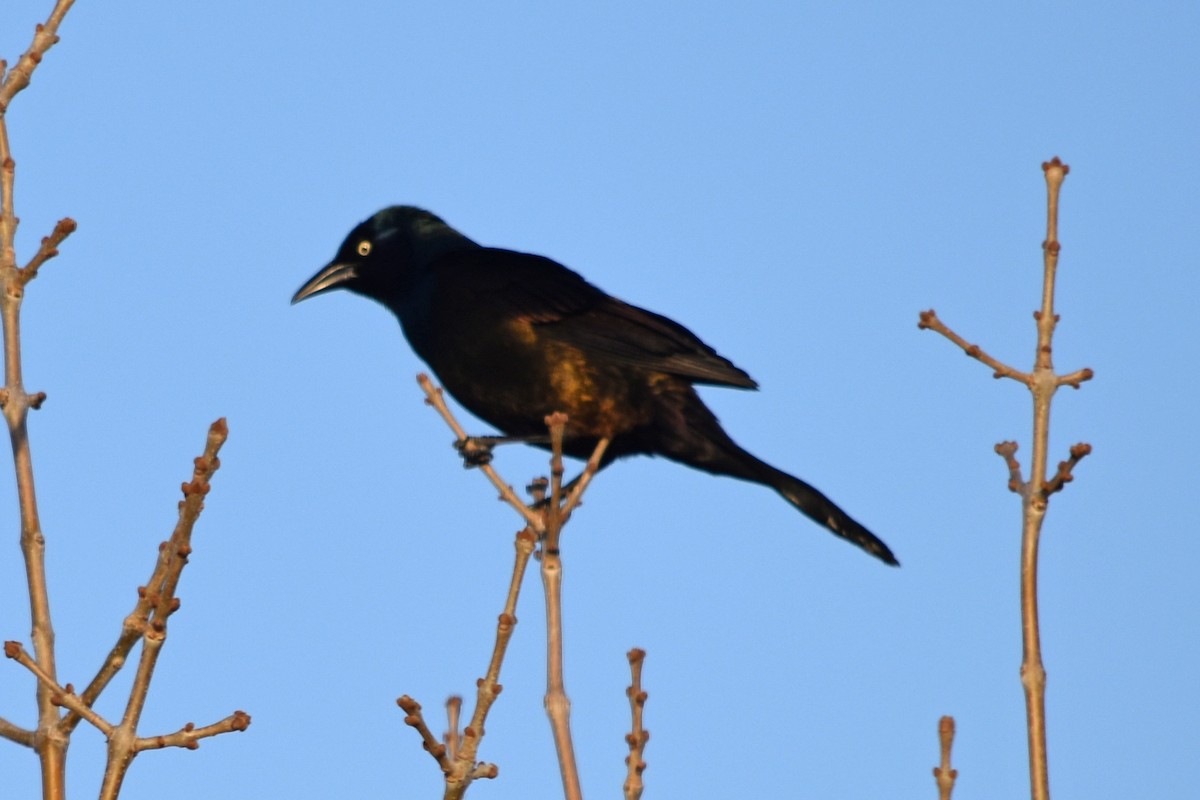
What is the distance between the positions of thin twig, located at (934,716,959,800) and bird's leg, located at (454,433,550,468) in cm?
317

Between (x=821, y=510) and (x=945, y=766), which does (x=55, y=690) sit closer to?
(x=945, y=766)

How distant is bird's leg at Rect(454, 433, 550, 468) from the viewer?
5691 millimetres

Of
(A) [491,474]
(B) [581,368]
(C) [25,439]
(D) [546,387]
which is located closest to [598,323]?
(B) [581,368]

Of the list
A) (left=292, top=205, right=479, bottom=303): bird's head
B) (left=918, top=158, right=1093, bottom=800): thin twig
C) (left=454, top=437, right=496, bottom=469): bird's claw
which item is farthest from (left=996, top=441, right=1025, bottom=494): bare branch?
(left=292, top=205, right=479, bottom=303): bird's head

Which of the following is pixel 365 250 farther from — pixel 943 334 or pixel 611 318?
pixel 943 334

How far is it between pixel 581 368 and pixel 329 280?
1636mm

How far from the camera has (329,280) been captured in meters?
7.16

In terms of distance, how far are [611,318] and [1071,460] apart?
3.51 meters

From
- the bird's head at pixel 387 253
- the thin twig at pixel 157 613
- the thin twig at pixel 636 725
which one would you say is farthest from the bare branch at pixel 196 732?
the bird's head at pixel 387 253

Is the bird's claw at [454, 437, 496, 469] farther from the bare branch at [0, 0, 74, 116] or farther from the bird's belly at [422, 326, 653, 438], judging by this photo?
the bare branch at [0, 0, 74, 116]

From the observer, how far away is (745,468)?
6.12 m

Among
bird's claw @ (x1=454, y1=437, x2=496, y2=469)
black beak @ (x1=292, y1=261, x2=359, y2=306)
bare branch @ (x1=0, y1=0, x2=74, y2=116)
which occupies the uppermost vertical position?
black beak @ (x1=292, y1=261, x2=359, y2=306)

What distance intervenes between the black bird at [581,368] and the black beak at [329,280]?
30.1 inches

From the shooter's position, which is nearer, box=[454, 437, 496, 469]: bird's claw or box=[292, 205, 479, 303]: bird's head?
box=[454, 437, 496, 469]: bird's claw
